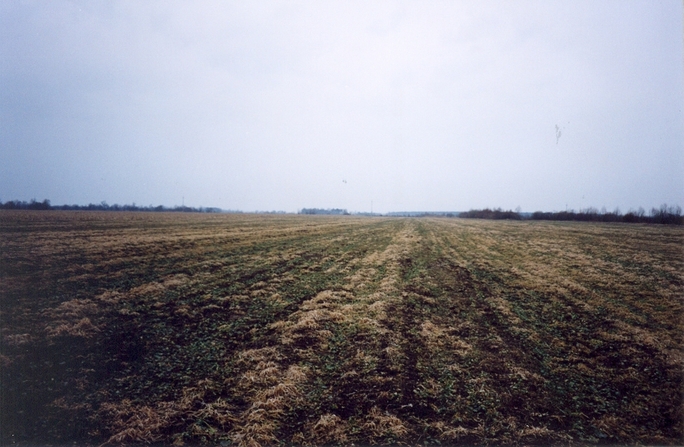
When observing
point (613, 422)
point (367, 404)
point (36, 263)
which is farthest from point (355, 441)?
point (36, 263)

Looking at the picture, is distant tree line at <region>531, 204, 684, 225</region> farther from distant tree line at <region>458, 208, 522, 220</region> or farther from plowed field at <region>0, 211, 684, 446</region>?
plowed field at <region>0, 211, 684, 446</region>

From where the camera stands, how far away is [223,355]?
23.1 ft

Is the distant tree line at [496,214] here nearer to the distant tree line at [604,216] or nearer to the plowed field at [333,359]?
the distant tree line at [604,216]

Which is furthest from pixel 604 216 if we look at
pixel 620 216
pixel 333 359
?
pixel 333 359

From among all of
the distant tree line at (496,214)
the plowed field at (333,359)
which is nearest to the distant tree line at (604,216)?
the distant tree line at (496,214)

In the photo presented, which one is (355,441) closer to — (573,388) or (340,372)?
(340,372)

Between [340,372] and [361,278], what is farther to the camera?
[361,278]

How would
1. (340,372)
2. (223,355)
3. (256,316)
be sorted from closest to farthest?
(340,372) < (223,355) < (256,316)

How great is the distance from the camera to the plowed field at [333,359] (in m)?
4.79

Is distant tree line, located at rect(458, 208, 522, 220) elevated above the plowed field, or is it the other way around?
distant tree line, located at rect(458, 208, 522, 220)

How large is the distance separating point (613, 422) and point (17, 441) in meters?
9.71

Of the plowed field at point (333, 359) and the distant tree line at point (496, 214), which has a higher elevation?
the distant tree line at point (496, 214)

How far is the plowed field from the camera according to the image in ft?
15.7

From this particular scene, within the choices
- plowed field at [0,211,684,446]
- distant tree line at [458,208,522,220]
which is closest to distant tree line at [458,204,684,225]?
distant tree line at [458,208,522,220]
